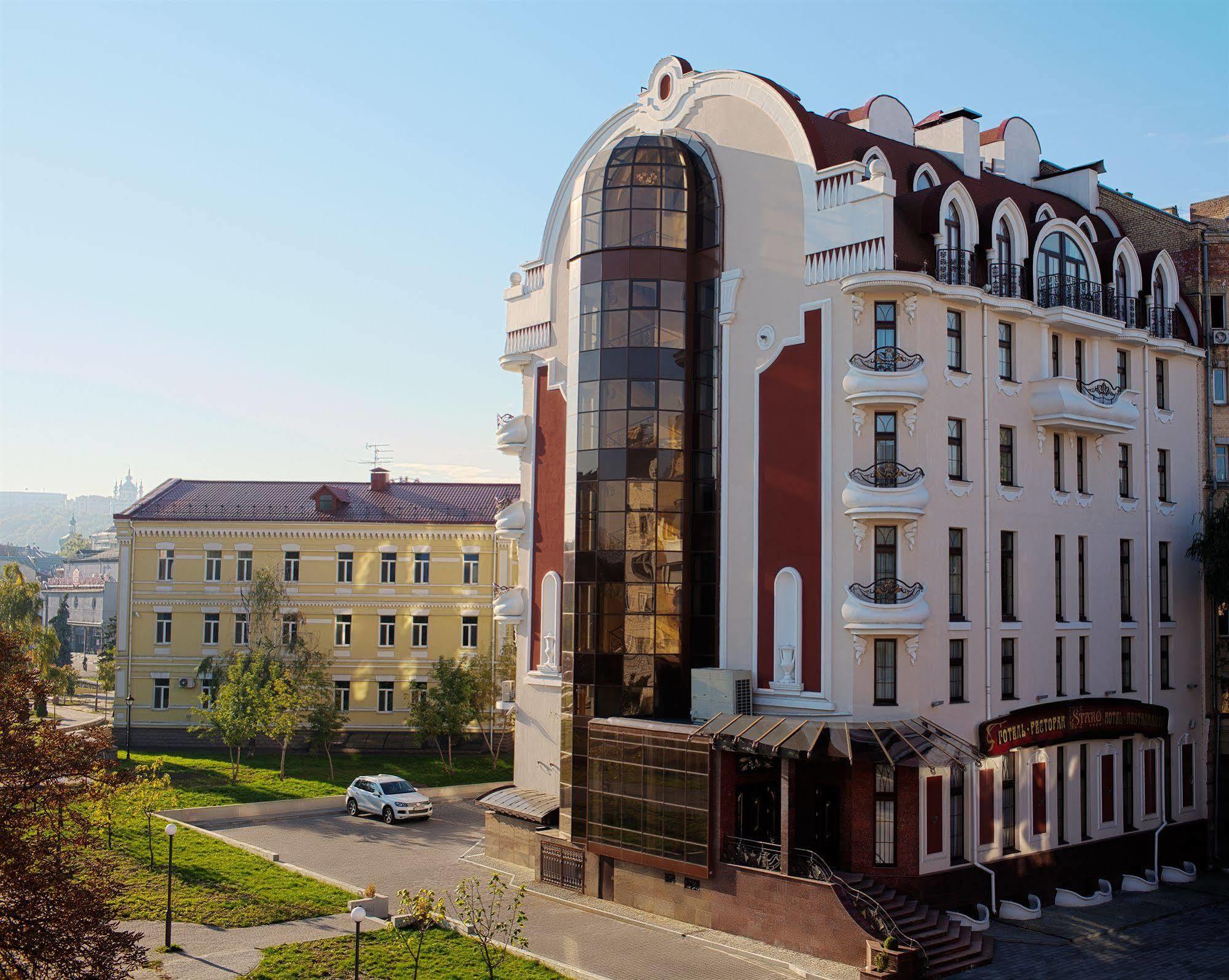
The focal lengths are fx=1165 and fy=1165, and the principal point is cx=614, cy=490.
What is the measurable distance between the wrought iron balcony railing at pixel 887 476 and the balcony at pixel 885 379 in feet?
4.59

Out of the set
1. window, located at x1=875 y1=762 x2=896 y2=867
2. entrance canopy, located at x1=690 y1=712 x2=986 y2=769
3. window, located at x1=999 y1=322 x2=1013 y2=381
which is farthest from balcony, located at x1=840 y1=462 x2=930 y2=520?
window, located at x1=875 y1=762 x2=896 y2=867

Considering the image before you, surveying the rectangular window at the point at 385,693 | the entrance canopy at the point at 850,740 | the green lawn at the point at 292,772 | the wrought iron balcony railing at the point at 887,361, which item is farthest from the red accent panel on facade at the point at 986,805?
the rectangular window at the point at 385,693

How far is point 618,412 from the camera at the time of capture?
28766 mm

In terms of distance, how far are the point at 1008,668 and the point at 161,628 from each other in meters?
37.7

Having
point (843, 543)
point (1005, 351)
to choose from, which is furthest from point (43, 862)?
point (1005, 351)

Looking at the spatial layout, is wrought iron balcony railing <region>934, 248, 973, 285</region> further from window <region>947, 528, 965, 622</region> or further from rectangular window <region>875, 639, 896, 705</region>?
rectangular window <region>875, 639, 896, 705</region>

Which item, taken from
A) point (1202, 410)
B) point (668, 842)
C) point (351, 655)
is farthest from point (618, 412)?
point (351, 655)

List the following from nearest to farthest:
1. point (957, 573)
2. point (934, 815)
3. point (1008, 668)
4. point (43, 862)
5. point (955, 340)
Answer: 1. point (43, 862)
2. point (934, 815)
3. point (957, 573)
4. point (955, 340)
5. point (1008, 668)

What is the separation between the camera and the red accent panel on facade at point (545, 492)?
3256cm

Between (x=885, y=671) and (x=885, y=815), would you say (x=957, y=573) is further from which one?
(x=885, y=815)

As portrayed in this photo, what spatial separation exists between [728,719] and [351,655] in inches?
1130

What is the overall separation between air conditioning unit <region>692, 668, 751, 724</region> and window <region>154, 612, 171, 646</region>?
32.6 metres

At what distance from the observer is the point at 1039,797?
1107 inches

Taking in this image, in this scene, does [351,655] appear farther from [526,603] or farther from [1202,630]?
[1202,630]
